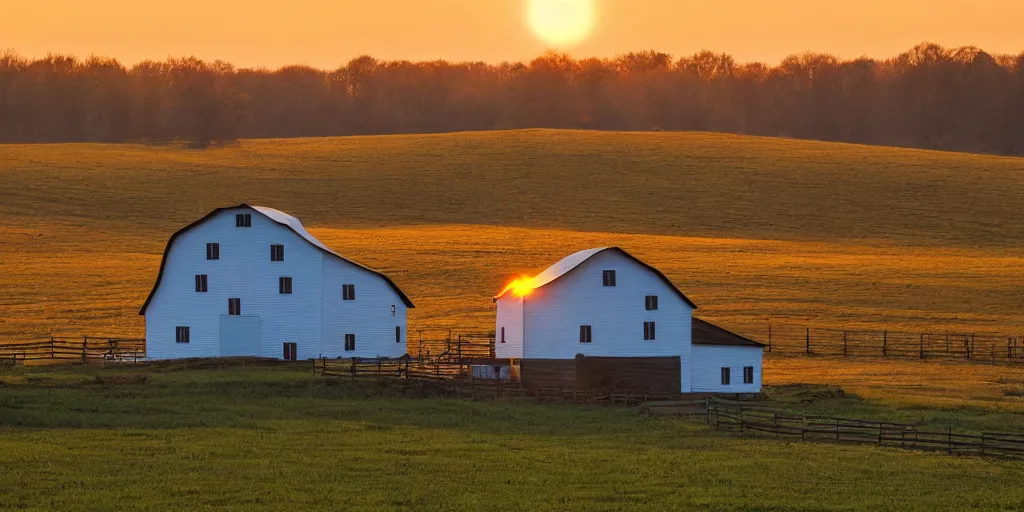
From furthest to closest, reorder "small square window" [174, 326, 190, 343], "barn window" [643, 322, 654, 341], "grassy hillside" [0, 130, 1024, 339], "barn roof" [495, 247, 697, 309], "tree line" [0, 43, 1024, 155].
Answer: "tree line" [0, 43, 1024, 155] < "grassy hillside" [0, 130, 1024, 339] < "small square window" [174, 326, 190, 343] < "barn window" [643, 322, 654, 341] < "barn roof" [495, 247, 697, 309]

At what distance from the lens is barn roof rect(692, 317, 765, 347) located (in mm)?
58000

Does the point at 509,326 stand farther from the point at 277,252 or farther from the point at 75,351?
the point at 75,351

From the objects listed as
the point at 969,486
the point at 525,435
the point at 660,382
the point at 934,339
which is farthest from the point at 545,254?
the point at 969,486

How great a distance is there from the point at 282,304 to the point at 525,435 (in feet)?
75.3

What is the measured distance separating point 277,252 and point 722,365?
18927 mm

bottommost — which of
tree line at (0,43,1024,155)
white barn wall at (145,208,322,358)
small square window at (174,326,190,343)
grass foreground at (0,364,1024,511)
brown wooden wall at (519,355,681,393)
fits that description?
grass foreground at (0,364,1024,511)

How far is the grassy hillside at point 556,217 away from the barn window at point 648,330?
12.7 m

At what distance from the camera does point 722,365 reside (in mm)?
58062

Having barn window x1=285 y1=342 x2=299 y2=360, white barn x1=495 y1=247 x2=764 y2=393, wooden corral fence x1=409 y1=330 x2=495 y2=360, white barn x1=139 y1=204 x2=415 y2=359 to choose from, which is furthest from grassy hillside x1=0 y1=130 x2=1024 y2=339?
white barn x1=495 y1=247 x2=764 y2=393

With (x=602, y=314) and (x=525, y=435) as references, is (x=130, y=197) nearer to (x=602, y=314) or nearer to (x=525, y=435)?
(x=602, y=314)

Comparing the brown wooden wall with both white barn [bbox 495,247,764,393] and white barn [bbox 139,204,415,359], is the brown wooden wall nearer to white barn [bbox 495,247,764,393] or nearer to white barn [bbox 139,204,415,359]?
white barn [bbox 495,247,764,393]

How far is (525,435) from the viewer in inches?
1629

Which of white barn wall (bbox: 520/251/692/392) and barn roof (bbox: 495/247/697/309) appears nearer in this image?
barn roof (bbox: 495/247/697/309)

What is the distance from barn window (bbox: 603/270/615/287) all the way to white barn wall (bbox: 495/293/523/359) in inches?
133
